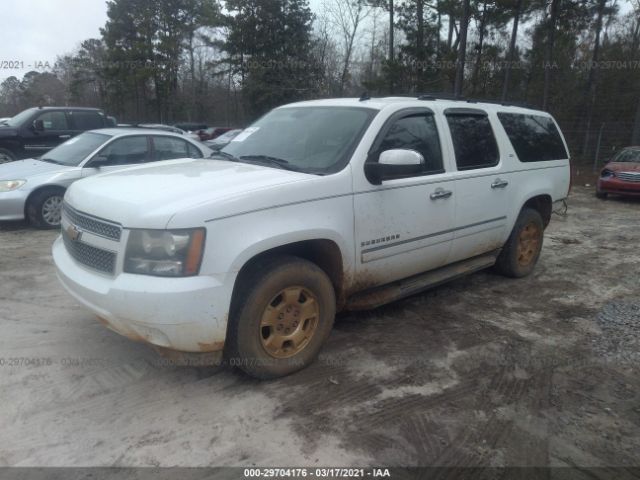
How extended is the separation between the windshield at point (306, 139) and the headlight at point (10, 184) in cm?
457

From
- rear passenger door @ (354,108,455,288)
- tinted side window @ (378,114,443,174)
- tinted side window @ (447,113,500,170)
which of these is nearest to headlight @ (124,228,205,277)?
rear passenger door @ (354,108,455,288)

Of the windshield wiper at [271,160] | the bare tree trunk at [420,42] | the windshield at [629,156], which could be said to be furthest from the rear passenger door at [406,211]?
the bare tree trunk at [420,42]

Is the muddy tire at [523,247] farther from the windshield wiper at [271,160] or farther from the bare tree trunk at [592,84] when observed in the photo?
the bare tree trunk at [592,84]

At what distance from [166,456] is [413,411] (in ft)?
5.02

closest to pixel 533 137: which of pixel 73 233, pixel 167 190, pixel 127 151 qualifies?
pixel 167 190

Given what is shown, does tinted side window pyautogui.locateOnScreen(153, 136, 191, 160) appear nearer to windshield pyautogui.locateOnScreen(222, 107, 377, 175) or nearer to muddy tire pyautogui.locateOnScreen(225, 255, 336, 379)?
windshield pyautogui.locateOnScreen(222, 107, 377, 175)

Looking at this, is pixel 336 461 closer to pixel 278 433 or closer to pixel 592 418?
pixel 278 433

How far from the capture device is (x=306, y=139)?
4.15 metres

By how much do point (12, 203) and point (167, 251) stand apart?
5788 mm

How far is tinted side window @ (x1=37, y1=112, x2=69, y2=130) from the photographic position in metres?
11.6

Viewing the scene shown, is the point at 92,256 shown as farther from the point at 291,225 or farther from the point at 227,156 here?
the point at 227,156

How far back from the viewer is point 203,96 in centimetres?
4103

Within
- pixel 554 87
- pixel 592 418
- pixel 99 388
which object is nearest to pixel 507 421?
pixel 592 418

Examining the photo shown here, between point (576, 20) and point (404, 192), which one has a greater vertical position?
point (576, 20)
